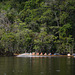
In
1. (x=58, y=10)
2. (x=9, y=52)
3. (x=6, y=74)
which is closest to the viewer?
(x=6, y=74)

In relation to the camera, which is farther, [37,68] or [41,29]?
[41,29]

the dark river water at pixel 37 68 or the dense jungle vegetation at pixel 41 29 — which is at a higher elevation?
the dense jungle vegetation at pixel 41 29

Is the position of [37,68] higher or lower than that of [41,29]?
lower

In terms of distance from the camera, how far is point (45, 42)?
49.1m

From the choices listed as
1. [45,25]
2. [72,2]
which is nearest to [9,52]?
[45,25]

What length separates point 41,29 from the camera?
50281 millimetres

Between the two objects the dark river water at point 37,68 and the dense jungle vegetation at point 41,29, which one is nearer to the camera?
the dark river water at point 37,68

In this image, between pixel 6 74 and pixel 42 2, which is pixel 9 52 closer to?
pixel 42 2

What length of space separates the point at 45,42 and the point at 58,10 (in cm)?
798

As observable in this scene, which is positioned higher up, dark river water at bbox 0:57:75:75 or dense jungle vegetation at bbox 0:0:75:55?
dense jungle vegetation at bbox 0:0:75:55

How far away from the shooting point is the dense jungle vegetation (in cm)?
4891

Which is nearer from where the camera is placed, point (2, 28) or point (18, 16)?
point (2, 28)

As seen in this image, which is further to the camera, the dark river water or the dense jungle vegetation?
the dense jungle vegetation

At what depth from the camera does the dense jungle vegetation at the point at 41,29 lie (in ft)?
160
